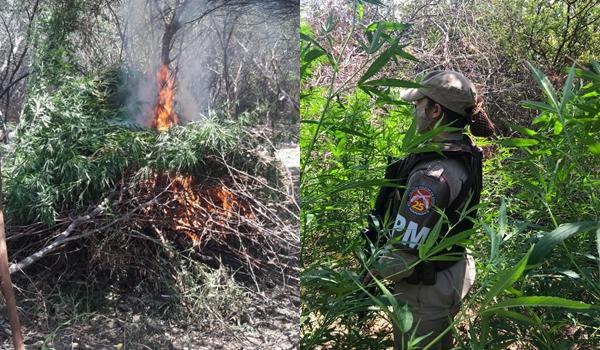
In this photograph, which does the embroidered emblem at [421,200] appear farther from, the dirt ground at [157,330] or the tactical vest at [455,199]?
the dirt ground at [157,330]

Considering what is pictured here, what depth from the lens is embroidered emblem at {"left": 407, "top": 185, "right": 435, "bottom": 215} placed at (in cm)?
161

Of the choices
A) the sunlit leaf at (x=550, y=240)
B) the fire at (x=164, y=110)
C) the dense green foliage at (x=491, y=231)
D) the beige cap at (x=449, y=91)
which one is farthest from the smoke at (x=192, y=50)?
the sunlit leaf at (x=550, y=240)

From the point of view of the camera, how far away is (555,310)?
1.81 m

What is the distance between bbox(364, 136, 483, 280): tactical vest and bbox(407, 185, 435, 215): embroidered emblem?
0.05 meters

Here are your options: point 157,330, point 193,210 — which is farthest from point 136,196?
point 157,330

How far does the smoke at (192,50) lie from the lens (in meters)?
1.70

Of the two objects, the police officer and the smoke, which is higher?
the smoke

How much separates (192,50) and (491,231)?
848mm

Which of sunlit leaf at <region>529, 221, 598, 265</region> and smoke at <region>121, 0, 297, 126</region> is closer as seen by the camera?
sunlit leaf at <region>529, 221, 598, 265</region>

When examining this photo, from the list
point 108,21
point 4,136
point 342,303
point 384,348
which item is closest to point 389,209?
point 342,303

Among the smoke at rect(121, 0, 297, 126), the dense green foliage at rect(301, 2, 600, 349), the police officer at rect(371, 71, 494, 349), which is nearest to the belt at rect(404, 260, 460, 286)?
the police officer at rect(371, 71, 494, 349)

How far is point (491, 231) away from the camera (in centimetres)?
142

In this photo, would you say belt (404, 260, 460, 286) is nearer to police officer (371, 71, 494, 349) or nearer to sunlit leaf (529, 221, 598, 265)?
police officer (371, 71, 494, 349)

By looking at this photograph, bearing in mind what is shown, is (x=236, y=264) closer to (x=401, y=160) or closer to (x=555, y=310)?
(x=401, y=160)
